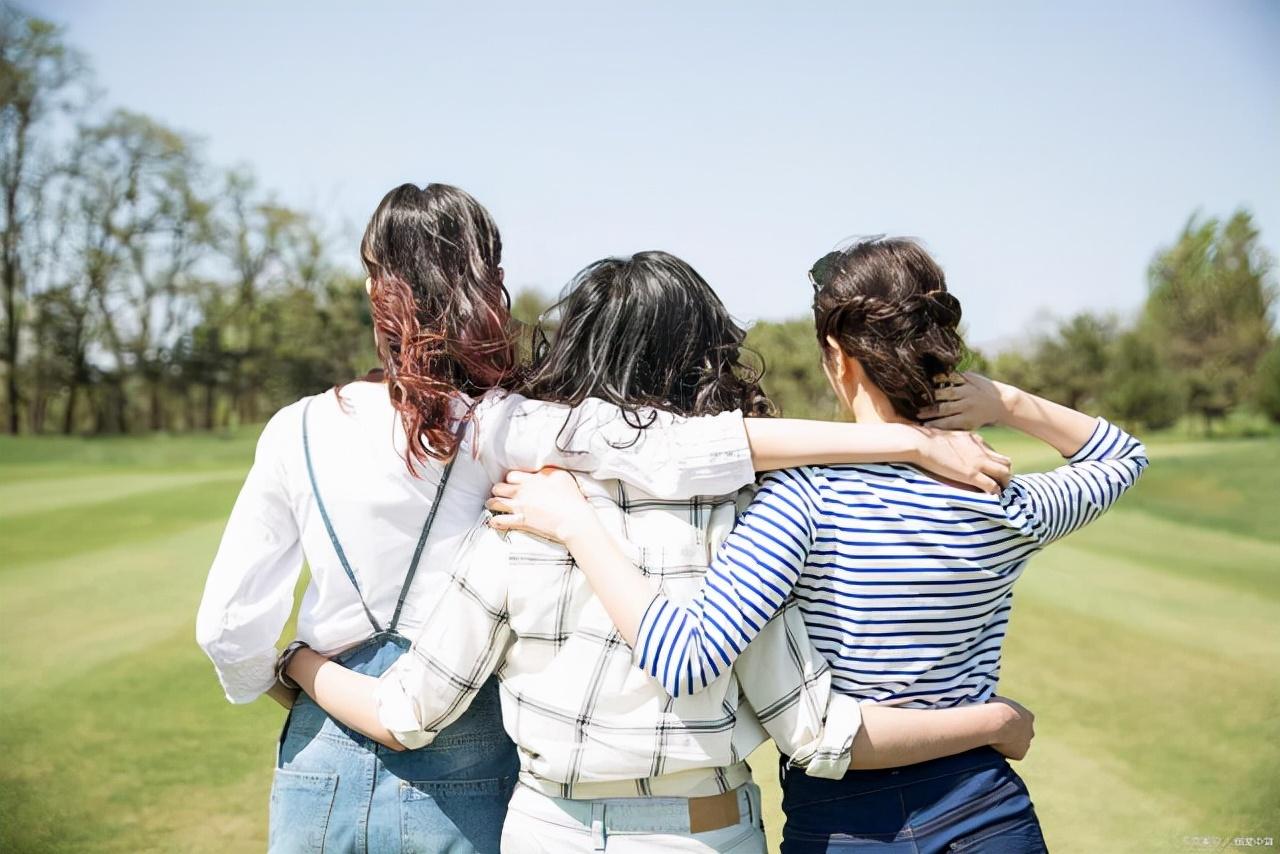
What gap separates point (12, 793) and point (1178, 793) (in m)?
3.96

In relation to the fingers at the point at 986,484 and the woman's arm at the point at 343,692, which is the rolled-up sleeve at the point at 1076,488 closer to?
the fingers at the point at 986,484

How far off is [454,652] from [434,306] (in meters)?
0.45

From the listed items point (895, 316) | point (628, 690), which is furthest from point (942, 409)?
point (628, 690)

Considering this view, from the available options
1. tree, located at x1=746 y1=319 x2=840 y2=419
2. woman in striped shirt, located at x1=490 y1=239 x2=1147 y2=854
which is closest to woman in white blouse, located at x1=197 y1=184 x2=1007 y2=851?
woman in striped shirt, located at x1=490 y1=239 x2=1147 y2=854

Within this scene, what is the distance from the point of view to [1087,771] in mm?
3922

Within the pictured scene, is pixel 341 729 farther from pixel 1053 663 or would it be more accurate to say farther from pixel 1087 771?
pixel 1053 663

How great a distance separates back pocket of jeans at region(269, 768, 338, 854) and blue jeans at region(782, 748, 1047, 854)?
0.62 m

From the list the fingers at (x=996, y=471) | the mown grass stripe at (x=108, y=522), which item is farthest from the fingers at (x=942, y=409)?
the mown grass stripe at (x=108, y=522)

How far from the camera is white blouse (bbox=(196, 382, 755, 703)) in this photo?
4.80 feet

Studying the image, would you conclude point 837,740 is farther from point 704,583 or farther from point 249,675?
point 249,675

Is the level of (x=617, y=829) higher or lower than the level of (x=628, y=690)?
lower

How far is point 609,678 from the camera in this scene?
4.27 ft

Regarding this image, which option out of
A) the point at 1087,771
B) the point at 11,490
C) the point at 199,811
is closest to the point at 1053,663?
the point at 1087,771

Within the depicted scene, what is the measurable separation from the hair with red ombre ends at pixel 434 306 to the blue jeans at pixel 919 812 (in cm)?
66
